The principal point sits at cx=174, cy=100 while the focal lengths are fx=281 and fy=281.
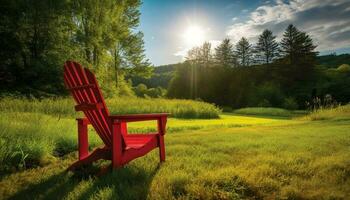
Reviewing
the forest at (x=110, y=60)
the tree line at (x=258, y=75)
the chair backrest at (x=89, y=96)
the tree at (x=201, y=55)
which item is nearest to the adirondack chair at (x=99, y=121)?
the chair backrest at (x=89, y=96)

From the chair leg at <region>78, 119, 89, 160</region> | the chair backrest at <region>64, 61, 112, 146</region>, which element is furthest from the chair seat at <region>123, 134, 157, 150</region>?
the chair leg at <region>78, 119, 89, 160</region>

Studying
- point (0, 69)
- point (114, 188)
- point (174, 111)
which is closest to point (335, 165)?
point (114, 188)

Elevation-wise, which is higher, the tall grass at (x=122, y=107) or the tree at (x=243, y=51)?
the tree at (x=243, y=51)

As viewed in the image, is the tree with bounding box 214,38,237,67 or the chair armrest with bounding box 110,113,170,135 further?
the tree with bounding box 214,38,237,67

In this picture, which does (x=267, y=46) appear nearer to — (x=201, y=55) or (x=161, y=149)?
(x=201, y=55)

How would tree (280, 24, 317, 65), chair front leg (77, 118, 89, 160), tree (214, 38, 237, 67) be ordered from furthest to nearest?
tree (214, 38, 237, 67) → tree (280, 24, 317, 65) → chair front leg (77, 118, 89, 160)

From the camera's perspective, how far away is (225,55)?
46.5 meters

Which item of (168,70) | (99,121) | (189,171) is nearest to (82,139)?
(99,121)

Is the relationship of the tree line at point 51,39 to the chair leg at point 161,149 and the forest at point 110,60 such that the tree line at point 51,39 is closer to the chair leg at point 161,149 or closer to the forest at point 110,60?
the forest at point 110,60

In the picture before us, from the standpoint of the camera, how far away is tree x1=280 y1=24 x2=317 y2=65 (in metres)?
36.9

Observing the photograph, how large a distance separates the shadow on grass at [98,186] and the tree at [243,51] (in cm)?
4569

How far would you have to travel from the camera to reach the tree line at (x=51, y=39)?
13.9 meters

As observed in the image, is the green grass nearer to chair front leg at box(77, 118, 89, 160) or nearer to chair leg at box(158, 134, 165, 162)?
chair leg at box(158, 134, 165, 162)

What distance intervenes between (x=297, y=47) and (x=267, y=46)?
6.29 m
